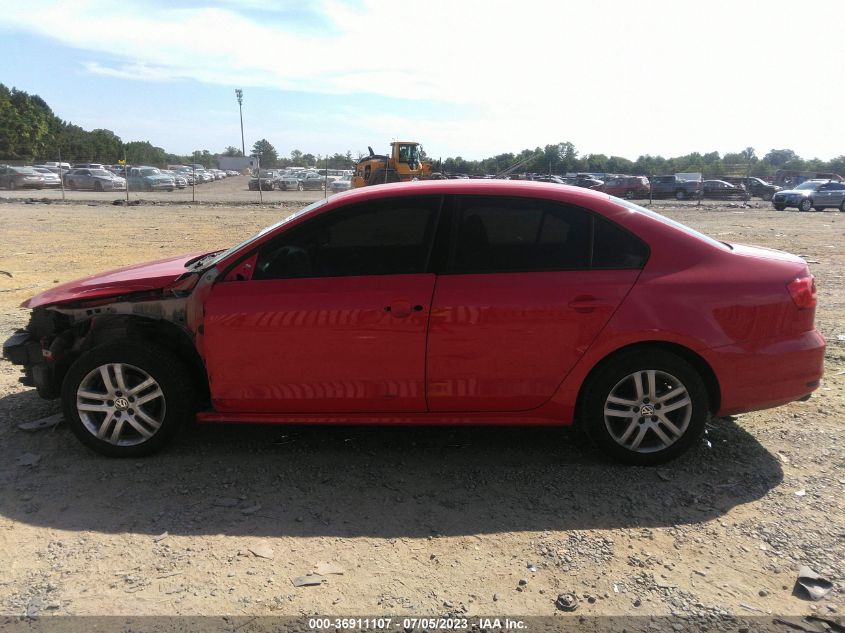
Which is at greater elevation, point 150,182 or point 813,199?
point 813,199

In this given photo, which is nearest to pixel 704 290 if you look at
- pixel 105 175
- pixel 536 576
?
pixel 536 576

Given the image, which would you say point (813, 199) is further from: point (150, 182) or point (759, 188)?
point (150, 182)

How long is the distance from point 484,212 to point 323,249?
1.02 meters

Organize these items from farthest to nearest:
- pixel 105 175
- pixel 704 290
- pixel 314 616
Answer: pixel 105 175, pixel 704 290, pixel 314 616

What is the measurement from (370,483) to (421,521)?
50 centimetres

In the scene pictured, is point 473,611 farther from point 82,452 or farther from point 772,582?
point 82,452

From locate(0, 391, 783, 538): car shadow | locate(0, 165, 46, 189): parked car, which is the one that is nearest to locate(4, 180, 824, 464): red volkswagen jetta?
locate(0, 391, 783, 538): car shadow

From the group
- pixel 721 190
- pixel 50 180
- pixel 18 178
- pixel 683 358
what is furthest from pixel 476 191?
pixel 50 180

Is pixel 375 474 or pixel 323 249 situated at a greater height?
pixel 323 249

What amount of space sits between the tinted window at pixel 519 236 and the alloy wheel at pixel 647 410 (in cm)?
79

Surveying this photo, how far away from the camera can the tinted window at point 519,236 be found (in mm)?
3824

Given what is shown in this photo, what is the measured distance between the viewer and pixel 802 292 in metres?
3.83

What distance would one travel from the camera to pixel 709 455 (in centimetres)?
410

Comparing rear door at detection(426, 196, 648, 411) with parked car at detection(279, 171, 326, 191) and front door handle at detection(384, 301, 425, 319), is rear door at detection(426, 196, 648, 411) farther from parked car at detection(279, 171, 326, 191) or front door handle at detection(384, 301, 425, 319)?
parked car at detection(279, 171, 326, 191)
